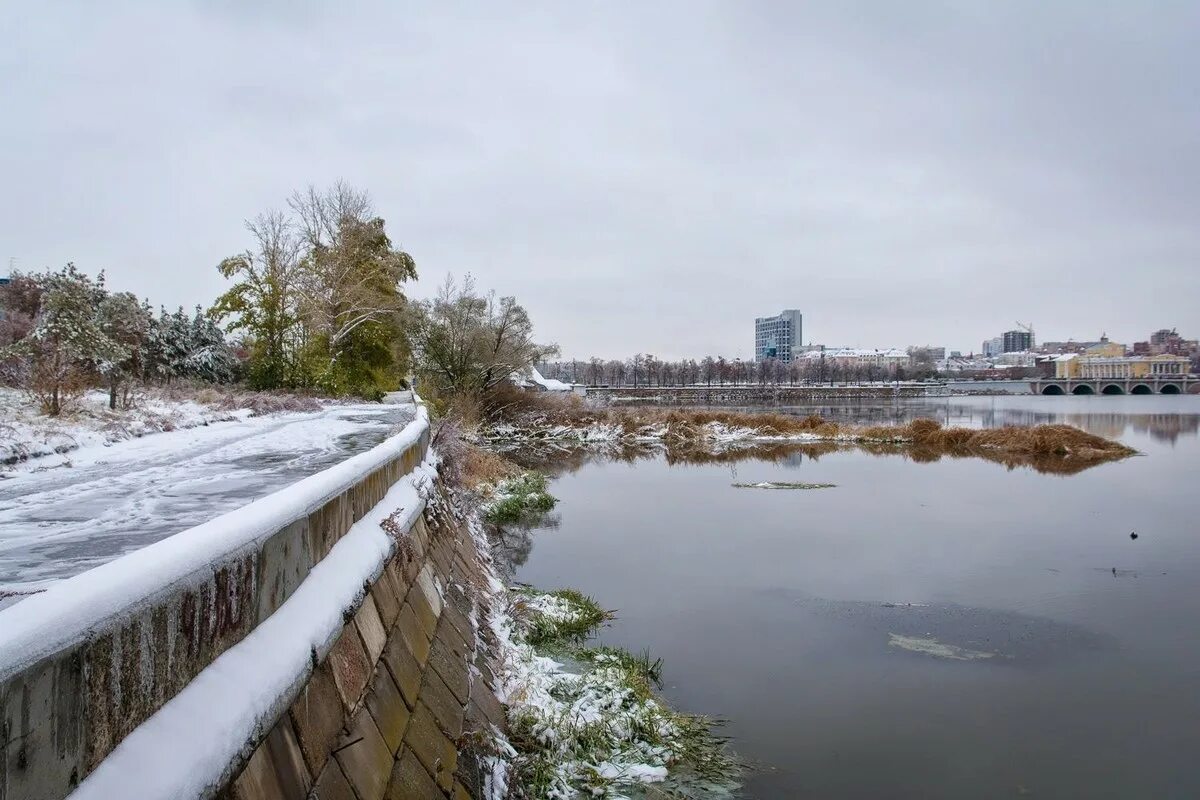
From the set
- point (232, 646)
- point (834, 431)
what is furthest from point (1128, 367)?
point (232, 646)

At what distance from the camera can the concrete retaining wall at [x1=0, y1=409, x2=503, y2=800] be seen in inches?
61.4

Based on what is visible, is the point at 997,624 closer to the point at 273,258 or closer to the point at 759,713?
the point at 759,713

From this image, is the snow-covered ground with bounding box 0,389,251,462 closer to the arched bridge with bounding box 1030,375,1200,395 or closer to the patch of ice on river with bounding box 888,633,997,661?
the patch of ice on river with bounding box 888,633,997,661

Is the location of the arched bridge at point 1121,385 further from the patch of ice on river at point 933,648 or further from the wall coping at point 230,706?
the wall coping at point 230,706

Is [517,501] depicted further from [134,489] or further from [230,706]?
[230,706]

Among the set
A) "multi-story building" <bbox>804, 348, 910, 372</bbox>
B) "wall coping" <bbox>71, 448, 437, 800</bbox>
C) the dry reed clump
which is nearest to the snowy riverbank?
"wall coping" <bbox>71, 448, 437, 800</bbox>

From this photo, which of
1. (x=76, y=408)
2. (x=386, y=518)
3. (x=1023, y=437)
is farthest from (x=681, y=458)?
(x=386, y=518)

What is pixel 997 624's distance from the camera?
34.0 feet

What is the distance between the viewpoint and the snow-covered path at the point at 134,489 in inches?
155

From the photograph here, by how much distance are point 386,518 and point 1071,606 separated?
11.1m

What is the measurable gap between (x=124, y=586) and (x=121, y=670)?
210 millimetres

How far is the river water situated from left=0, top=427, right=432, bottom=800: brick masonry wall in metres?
5.13

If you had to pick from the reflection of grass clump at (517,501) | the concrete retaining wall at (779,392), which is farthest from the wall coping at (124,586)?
the concrete retaining wall at (779,392)

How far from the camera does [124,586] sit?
188 centimetres
